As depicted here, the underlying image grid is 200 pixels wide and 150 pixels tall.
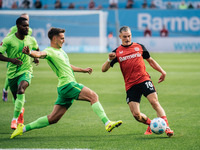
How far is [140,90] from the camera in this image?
22.6 feet

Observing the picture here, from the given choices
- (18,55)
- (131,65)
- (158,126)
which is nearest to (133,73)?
(131,65)

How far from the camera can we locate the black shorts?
6785mm

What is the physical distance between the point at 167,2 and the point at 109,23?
21.0 feet

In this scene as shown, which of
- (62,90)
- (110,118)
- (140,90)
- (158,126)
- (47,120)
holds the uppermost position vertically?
(62,90)

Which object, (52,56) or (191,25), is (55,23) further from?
(52,56)

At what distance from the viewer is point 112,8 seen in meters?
35.9

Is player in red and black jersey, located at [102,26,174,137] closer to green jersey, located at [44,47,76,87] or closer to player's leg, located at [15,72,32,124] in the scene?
green jersey, located at [44,47,76,87]

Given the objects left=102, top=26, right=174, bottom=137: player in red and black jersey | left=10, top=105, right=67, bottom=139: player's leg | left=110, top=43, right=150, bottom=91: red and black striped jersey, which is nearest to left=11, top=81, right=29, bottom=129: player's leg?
left=10, top=105, right=67, bottom=139: player's leg

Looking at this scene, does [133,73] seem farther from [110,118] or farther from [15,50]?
[15,50]

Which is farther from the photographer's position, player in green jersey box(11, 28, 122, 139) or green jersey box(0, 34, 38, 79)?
green jersey box(0, 34, 38, 79)

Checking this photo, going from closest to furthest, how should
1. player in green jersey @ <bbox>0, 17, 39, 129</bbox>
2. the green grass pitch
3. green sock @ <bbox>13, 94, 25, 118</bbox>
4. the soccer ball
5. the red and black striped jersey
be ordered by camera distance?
the green grass pitch < the soccer ball < the red and black striped jersey < green sock @ <bbox>13, 94, 25, 118</bbox> < player in green jersey @ <bbox>0, 17, 39, 129</bbox>

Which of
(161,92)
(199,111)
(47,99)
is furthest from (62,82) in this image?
(161,92)

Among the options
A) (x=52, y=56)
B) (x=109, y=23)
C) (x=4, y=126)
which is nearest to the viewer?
(x=52, y=56)

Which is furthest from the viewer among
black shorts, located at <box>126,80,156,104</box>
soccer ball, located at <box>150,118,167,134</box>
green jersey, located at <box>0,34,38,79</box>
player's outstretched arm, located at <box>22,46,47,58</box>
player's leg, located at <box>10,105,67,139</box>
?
green jersey, located at <box>0,34,38,79</box>
